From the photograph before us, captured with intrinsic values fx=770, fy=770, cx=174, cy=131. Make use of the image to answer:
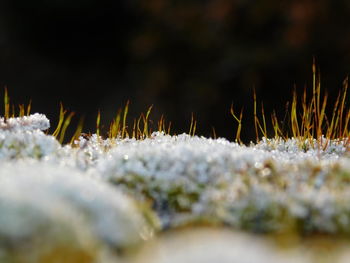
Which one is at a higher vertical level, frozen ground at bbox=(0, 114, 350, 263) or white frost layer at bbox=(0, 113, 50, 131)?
white frost layer at bbox=(0, 113, 50, 131)

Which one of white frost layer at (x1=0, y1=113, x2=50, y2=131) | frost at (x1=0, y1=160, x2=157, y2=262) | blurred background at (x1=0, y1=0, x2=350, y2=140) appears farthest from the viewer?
blurred background at (x1=0, y1=0, x2=350, y2=140)

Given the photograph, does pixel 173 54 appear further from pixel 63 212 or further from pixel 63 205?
pixel 63 212

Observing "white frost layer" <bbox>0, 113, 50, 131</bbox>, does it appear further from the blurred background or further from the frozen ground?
the blurred background

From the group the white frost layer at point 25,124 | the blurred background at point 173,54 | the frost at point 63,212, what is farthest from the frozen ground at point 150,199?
the blurred background at point 173,54

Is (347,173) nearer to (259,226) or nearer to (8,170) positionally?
(259,226)

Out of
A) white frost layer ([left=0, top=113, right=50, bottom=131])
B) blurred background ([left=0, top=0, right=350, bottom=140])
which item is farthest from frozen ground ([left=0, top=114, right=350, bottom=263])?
blurred background ([left=0, top=0, right=350, bottom=140])

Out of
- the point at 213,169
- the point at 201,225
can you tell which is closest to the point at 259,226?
the point at 201,225

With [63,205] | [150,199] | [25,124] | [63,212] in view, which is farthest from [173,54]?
[63,212]
